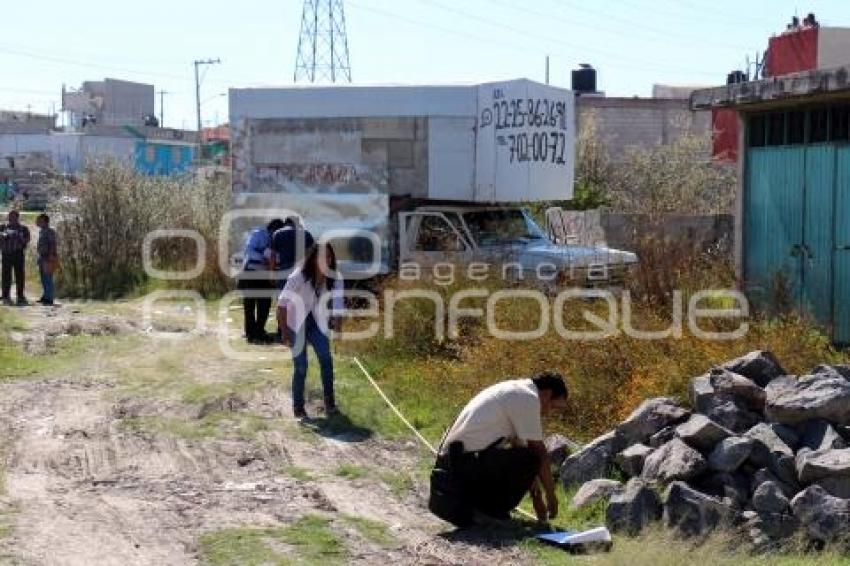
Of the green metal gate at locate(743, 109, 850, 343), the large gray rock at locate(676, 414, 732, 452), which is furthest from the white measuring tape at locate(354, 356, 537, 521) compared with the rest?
the green metal gate at locate(743, 109, 850, 343)

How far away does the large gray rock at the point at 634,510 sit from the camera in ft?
23.5

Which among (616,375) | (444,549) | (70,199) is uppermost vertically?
(70,199)

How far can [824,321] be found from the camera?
1217cm

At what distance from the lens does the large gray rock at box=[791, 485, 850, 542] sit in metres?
6.84

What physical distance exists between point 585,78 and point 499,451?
36660 millimetres

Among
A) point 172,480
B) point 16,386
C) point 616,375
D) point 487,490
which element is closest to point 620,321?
point 616,375

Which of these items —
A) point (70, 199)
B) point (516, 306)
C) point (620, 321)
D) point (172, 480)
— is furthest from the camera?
point (70, 199)

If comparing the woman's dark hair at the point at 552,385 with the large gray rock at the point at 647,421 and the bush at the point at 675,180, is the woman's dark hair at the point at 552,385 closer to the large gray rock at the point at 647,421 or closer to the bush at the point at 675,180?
the large gray rock at the point at 647,421

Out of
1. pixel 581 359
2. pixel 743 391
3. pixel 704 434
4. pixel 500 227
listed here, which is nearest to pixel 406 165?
pixel 500 227

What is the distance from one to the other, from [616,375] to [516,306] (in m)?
2.01

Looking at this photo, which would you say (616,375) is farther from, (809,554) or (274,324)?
(274,324)

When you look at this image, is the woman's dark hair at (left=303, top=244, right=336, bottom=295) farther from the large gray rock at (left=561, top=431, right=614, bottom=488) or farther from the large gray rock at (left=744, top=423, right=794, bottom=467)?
the large gray rock at (left=744, top=423, right=794, bottom=467)

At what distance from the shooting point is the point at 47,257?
66.5 ft

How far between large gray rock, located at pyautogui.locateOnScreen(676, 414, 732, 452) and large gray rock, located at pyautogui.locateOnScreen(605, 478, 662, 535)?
612 mm
